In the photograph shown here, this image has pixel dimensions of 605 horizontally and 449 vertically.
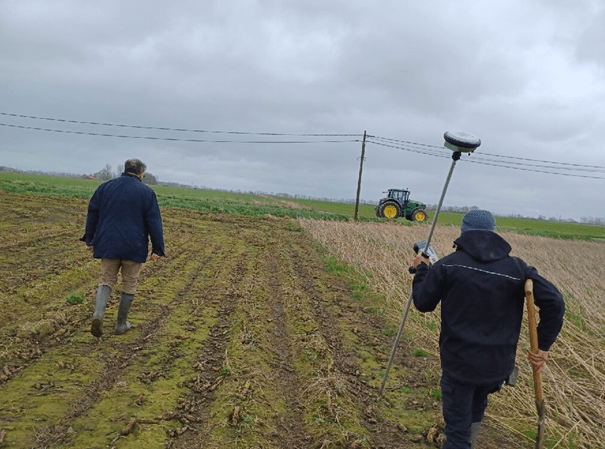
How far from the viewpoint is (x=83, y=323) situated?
576 cm

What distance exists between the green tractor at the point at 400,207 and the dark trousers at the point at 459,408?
3492 cm

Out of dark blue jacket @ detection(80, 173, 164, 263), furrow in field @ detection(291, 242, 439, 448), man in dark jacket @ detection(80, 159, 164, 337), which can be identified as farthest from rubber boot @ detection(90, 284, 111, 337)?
A: furrow in field @ detection(291, 242, 439, 448)

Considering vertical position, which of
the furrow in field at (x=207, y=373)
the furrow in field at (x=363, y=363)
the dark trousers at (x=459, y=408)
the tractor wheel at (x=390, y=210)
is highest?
the tractor wheel at (x=390, y=210)

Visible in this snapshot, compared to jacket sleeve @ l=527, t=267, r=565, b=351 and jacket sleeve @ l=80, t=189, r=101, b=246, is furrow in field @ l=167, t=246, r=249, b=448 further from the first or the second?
jacket sleeve @ l=527, t=267, r=565, b=351

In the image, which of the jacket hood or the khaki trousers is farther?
the khaki trousers

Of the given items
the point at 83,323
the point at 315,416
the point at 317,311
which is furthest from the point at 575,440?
the point at 83,323

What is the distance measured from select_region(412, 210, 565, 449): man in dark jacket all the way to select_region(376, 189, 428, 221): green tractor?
115 feet

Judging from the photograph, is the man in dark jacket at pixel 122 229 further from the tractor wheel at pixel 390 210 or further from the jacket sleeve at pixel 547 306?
the tractor wheel at pixel 390 210

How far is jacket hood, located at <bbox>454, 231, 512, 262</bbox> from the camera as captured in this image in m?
2.81

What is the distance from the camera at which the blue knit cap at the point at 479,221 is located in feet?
9.77

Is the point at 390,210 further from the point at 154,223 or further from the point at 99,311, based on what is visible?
the point at 99,311

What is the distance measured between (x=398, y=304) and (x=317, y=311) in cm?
191

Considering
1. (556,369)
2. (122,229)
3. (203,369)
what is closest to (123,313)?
(122,229)

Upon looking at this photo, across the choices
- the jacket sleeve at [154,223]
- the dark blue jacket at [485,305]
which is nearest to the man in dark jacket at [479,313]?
the dark blue jacket at [485,305]
